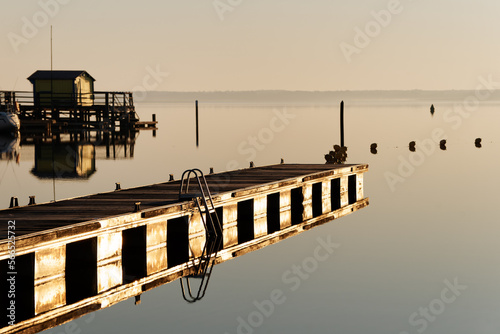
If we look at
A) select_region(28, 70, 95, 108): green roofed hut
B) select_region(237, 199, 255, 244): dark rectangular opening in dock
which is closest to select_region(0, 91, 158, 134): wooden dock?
select_region(28, 70, 95, 108): green roofed hut

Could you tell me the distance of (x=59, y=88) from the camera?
80.5 m

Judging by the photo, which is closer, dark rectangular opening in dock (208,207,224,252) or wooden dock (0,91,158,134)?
dark rectangular opening in dock (208,207,224,252)

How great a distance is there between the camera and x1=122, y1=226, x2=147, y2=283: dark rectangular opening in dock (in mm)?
17141

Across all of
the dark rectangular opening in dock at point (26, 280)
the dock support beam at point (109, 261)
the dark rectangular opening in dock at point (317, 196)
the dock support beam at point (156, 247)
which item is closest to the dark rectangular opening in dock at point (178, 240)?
the dock support beam at point (156, 247)

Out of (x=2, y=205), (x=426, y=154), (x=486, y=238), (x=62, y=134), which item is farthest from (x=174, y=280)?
(x=62, y=134)

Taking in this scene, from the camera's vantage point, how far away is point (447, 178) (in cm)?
4453

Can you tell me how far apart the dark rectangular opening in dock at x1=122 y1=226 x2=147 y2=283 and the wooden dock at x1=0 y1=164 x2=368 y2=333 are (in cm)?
2

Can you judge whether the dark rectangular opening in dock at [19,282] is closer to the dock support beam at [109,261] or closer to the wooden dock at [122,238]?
the wooden dock at [122,238]

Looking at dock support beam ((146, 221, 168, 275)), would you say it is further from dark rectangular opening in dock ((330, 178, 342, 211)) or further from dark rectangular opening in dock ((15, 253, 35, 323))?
dark rectangular opening in dock ((330, 178, 342, 211))

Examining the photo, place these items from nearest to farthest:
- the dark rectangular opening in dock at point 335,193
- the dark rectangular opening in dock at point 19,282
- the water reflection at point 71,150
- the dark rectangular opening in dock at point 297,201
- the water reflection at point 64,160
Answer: the dark rectangular opening in dock at point 19,282 → the dark rectangular opening in dock at point 297,201 → the dark rectangular opening in dock at point 335,193 → the water reflection at point 64,160 → the water reflection at point 71,150

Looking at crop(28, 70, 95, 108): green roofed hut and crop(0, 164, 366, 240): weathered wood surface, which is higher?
crop(28, 70, 95, 108): green roofed hut

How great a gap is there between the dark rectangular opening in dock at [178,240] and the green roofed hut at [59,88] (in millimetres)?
61616

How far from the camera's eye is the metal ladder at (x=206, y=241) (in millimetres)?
17570

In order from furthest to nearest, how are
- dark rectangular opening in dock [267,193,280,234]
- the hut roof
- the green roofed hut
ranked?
the green roofed hut < the hut roof < dark rectangular opening in dock [267,193,280,234]
